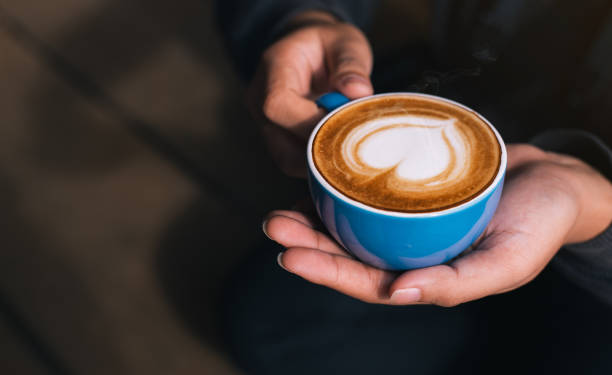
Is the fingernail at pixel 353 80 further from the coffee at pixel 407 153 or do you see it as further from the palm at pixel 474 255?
the palm at pixel 474 255

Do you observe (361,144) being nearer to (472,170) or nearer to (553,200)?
(472,170)

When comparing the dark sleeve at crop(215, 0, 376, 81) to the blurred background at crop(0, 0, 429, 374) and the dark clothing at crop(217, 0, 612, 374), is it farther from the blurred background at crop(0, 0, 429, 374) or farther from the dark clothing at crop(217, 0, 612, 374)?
the blurred background at crop(0, 0, 429, 374)

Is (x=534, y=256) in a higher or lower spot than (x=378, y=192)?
lower

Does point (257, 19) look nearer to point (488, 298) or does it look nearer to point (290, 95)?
point (290, 95)


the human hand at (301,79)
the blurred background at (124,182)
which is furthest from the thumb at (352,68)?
the blurred background at (124,182)

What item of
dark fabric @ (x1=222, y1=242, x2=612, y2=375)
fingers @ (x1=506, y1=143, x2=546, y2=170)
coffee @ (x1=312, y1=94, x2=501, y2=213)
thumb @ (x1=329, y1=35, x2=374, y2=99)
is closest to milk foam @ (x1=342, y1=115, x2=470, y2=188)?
coffee @ (x1=312, y1=94, x2=501, y2=213)

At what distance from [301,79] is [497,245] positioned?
19.6 inches

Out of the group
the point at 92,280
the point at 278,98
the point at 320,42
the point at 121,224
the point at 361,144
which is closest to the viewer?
the point at 361,144

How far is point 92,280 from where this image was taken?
1.54m

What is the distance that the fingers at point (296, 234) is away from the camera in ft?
2.53

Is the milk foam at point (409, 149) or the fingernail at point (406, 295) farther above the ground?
the milk foam at point (409, 149)

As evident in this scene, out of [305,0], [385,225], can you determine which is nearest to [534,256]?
[385,225]

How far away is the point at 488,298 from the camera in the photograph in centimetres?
121

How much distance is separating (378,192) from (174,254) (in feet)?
3.38
